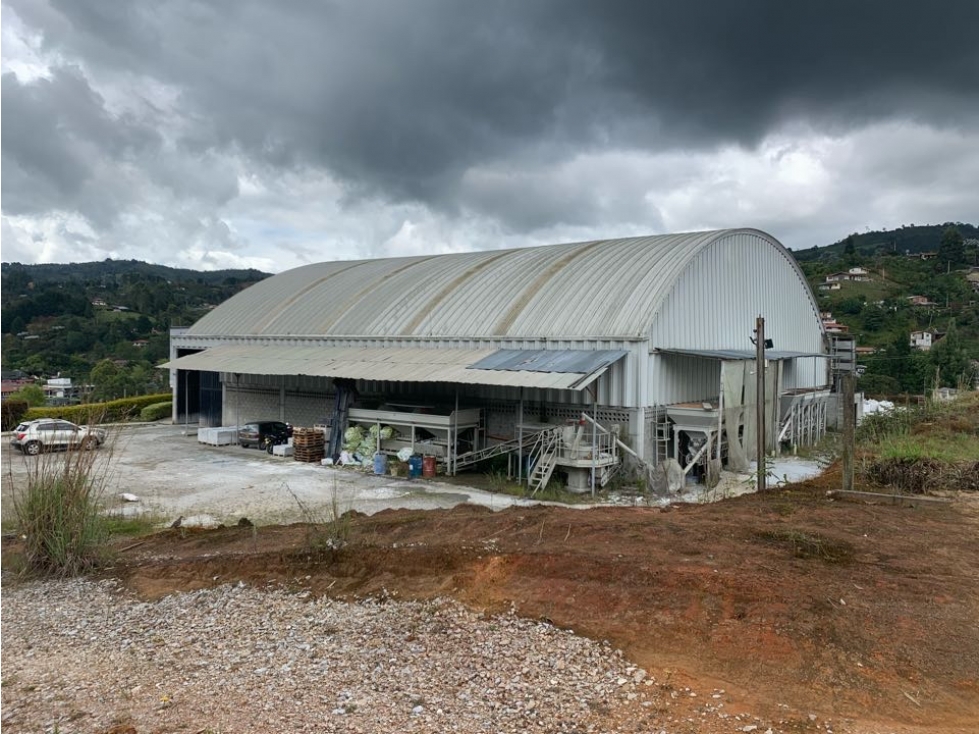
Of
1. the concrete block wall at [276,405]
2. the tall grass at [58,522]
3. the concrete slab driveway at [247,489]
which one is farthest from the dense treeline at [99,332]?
the tall grass at [58,522]

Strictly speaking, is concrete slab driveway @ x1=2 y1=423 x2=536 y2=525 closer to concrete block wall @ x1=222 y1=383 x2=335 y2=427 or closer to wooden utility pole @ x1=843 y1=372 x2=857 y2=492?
concrete block wall @ x1=222 y1=383 x2=335 y2=427

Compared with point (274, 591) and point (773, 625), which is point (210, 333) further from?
point (773, 625)

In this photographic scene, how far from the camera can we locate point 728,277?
22438 mm

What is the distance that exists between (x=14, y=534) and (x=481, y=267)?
18.8 m

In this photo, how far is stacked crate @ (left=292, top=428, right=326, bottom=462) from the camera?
68.8 ft

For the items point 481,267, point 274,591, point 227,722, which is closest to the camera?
point 227,722

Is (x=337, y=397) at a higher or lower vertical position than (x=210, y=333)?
lower

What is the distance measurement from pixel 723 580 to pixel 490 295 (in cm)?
1648

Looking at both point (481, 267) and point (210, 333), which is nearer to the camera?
point (481, 267)

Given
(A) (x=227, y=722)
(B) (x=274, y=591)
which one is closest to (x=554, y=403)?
(B) (x=274, y=591)

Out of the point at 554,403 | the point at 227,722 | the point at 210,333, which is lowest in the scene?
the point at 227,722

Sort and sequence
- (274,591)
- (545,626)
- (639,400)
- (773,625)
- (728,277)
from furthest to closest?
(728,277) → (639,400) → (274,591) → (545,626) → (773,625)

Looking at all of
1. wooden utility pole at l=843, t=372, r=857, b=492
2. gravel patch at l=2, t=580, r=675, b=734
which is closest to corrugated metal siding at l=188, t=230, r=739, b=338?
wooden utility pole at l=843, t=372, r=857, b=492

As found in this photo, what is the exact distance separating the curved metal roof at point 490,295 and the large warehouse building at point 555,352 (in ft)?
0.25
